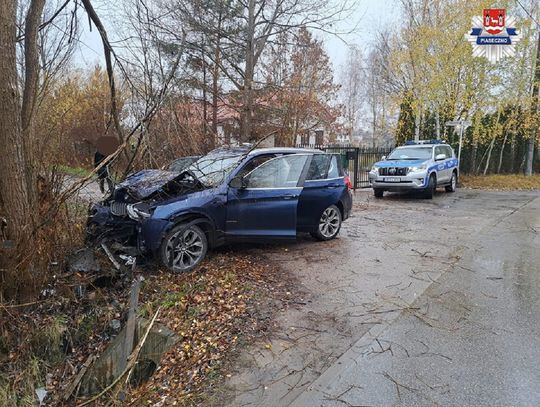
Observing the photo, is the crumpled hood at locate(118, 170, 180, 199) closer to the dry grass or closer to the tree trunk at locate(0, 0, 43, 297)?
the tree trunk at locate(0, 0, 43, 297)

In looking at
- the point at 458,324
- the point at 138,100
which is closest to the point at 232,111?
the point at 138,100

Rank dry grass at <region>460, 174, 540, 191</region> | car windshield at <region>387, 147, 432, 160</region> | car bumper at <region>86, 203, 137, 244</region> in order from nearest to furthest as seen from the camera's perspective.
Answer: car bumper at <region>86, 203, 137, 244</region>
car windshield at <region>387, 147, 432, 160</region>
dry grass at <region>460, 174, 540, 191</region>

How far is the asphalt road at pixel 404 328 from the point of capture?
3.00 m

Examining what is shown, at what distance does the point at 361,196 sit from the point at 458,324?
33.8 ft

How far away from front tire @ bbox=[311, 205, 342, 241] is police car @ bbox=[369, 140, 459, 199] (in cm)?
619

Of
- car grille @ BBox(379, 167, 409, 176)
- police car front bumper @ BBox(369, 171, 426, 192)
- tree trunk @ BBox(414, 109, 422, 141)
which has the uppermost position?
tree trunk @ BBox(414, 109, 422, 141)

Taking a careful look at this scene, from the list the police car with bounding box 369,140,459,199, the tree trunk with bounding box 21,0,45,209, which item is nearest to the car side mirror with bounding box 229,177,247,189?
the tree trunk with bounding box 21,0,45,209

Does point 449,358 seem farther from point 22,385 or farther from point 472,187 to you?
point 472,187

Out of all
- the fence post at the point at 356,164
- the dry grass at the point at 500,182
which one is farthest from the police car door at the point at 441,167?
the dry grass at the point at 500,182

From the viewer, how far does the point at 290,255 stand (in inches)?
251

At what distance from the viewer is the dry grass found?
1675cm

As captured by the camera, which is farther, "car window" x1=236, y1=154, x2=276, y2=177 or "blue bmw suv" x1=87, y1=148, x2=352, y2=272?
"car window" x1=236, y1=154, x2=276, y2=177

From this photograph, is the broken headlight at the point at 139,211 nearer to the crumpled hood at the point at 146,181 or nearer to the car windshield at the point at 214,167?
the crumpled hood at the point at 146,181

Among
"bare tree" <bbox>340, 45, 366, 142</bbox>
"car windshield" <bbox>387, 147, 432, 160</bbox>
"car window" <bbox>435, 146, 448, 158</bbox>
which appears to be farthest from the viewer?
"bare tree" <bbox>340, 45, 366, 142</bbox>
